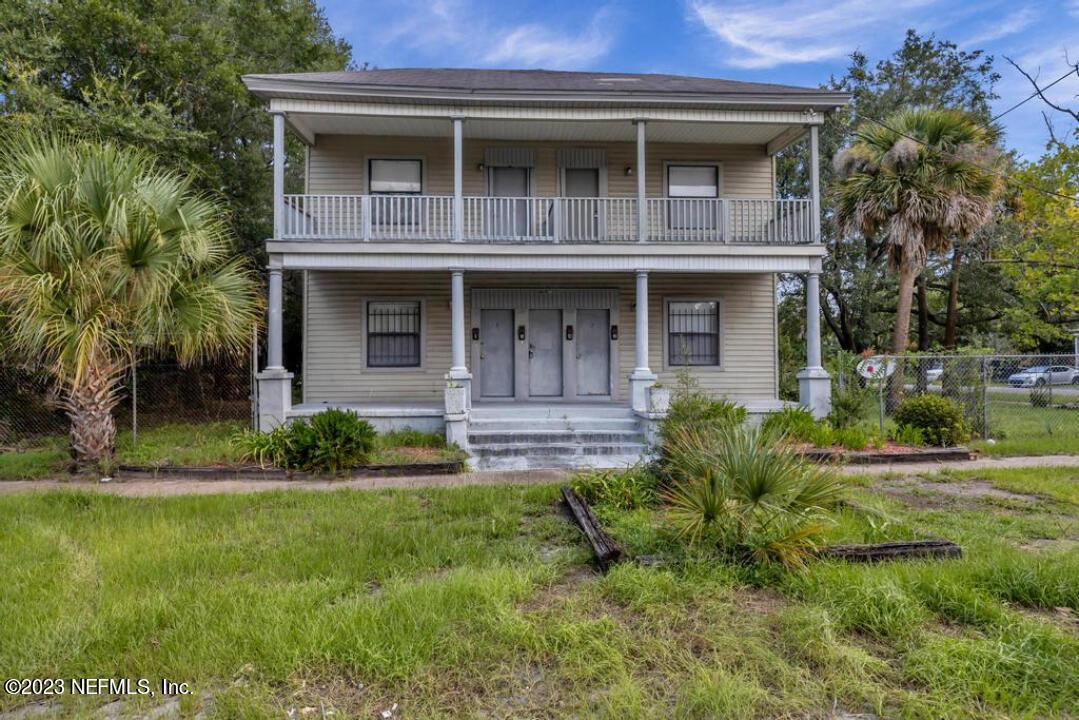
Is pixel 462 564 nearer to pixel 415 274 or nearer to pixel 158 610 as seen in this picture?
pixel 158 610

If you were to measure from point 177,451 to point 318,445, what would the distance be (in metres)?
2.48

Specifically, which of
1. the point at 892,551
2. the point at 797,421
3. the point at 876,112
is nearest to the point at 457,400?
the point at 797,421

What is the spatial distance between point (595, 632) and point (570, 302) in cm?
974

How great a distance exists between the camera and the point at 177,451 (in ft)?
28.0

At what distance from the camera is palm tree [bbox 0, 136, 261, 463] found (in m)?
6.90

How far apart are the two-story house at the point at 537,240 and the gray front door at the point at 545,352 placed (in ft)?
0.15

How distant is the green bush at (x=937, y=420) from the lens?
931cm

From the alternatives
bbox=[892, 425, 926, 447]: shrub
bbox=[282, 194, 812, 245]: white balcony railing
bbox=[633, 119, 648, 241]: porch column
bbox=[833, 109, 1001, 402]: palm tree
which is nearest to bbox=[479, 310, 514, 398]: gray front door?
bbox=[282, 194, 812, 245]: white balcony railing

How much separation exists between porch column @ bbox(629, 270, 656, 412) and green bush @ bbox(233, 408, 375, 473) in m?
4.59

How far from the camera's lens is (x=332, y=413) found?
824 centimetres

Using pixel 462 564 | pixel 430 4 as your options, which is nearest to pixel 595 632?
pixel 462 564

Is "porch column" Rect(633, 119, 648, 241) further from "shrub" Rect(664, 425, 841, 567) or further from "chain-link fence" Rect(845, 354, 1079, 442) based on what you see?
"shrub" Rect(664, 425, 841, 567)

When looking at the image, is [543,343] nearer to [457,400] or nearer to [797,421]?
[457,400]

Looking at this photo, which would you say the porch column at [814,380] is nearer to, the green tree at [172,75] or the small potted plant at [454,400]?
the small potted plant at [454,400]
